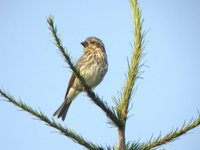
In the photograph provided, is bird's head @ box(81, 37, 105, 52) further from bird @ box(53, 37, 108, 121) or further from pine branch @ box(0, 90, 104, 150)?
pine branch @ box(0, 90, 104, 150)

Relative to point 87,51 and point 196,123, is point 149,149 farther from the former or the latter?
point 87,51

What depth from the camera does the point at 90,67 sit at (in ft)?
23.1

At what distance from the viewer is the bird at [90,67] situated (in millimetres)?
6945

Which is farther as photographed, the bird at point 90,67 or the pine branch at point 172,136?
the bird at point 90,67

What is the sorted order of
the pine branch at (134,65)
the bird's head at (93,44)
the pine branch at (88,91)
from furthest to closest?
1. the bird's head at (93,44)
2. the pine branch at (134,65)
3. the pine branch at (88,91)

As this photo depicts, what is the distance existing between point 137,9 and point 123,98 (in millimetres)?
685

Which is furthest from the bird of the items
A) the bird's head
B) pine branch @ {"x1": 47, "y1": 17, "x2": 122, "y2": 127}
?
pine branch @ {"x1": 47, "y1": 17, "x2": 122, "y2": 127}

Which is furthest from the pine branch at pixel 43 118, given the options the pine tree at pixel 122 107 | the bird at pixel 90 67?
the bird at pixel 90 67

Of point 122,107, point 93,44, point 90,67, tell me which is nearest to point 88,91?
point 122,107

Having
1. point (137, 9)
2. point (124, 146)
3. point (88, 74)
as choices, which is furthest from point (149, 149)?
point (88, 74)

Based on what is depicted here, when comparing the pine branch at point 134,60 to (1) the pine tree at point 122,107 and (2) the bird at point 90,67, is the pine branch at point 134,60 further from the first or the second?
(2) the bird at point 90,67

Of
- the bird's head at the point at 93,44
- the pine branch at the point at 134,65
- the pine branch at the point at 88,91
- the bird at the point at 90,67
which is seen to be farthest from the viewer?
the bird's head at the point at 93,44

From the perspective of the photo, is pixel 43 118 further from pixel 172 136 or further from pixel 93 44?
pixel 93 44

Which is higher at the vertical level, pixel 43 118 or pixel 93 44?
pixel 43 118
